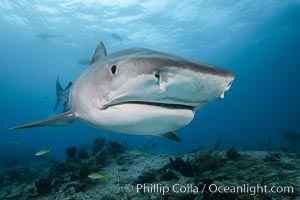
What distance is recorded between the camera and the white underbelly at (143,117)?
238 centimetres

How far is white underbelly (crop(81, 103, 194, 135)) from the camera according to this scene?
7.81 feet

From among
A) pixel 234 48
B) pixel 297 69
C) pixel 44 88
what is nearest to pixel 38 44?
pixel 234 48

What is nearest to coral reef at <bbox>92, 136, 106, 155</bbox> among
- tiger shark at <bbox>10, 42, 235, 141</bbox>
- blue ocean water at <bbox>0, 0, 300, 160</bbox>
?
blue ocean water at <bbox>0, 0, 300, 160</bbox>

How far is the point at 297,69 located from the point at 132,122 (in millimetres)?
107980

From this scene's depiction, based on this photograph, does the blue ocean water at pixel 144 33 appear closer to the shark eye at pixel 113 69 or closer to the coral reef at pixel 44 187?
the coral reef at pixel 44 187

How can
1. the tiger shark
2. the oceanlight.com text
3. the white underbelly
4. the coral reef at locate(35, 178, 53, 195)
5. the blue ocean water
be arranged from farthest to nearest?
the blue ocean water < the coral reef at locate(35, 178, 53, 195) < the oceanlight.com text < the white underbelly < the tiger shark

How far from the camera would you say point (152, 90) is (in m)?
1.95

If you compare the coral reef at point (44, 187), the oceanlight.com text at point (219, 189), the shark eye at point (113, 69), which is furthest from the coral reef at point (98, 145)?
the shark eye at point (113, 69)

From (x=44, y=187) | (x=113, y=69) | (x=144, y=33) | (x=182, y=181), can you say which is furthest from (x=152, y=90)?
(x=144, y=33)

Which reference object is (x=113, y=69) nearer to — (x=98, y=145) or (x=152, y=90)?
(x=152, y=90)

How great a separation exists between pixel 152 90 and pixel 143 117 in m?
0.60

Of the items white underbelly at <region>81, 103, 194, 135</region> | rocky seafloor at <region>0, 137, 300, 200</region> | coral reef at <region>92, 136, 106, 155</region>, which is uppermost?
white underbelly at <region>81, 103, 194, 135</region>

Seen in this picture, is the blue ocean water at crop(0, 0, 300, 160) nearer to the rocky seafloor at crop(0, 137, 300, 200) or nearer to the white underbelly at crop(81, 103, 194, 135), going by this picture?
the rocky seafloor at crop(0, 137, 300, 200)

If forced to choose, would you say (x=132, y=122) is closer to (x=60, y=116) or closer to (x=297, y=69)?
(x=60, y=116)
